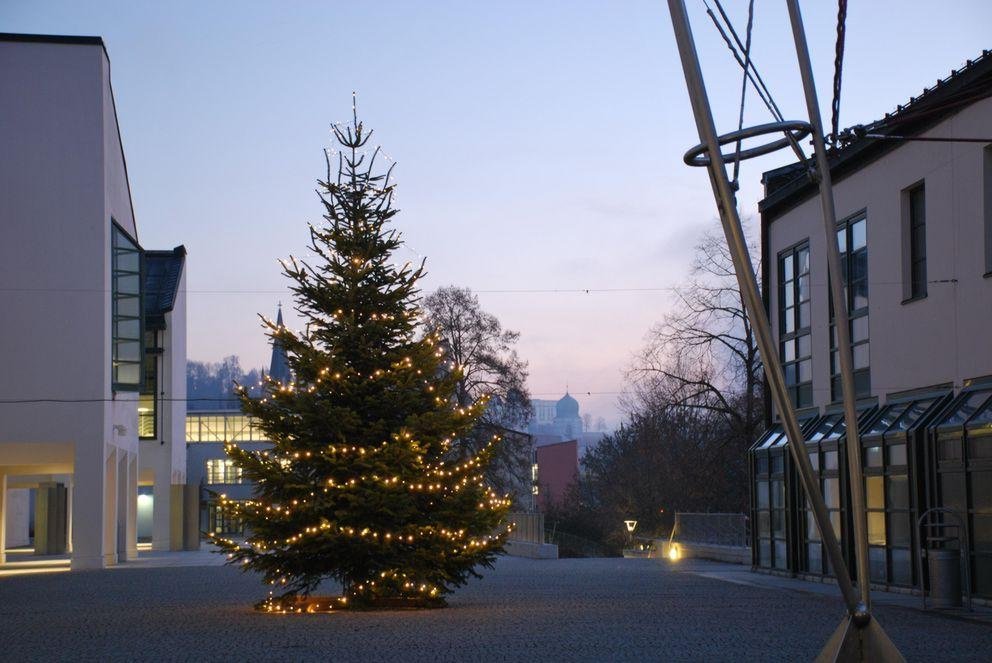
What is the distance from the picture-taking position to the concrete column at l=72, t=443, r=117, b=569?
132 ft

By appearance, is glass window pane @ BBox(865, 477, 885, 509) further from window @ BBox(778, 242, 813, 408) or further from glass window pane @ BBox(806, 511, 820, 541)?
window @ BBox(778, 242, 813, 408)

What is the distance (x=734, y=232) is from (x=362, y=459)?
1282cm

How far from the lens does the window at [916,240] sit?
77.3ft

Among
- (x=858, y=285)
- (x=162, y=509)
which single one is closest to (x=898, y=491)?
(x=858, y=285)

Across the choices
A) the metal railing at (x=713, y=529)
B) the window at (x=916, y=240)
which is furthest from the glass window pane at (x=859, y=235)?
the metal railing at (x=713, y=529)

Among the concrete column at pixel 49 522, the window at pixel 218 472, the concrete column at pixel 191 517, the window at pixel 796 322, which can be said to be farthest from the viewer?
the window at pixel 218 472

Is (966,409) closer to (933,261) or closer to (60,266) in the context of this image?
(933,261)

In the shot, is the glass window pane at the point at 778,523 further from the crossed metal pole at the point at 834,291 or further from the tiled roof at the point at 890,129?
the crossed metal pole at the point at 834,291

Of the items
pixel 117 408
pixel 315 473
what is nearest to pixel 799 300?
pixel 315 473

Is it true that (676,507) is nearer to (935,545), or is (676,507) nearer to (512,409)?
(512,409)

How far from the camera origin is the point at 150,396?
190ft

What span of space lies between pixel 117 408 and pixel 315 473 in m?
25.5

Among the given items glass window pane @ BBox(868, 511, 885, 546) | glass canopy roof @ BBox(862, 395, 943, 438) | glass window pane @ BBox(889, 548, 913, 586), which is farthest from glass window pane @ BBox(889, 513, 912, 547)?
glass canopy roof @ BBox(862, 395, 943, 438)

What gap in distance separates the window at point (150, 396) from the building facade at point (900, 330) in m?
32.7
